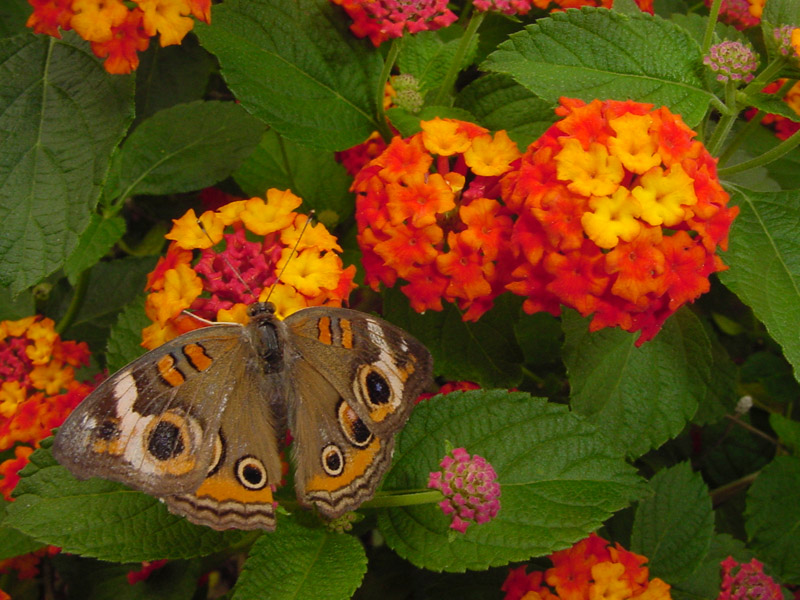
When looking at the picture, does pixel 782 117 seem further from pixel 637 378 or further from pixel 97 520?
pixel 97 520

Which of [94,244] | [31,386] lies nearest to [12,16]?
[94,244]

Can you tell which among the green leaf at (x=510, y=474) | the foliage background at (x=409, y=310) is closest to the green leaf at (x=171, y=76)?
the foliage background at (x=409, y=310)

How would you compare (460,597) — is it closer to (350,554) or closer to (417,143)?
(350,554)

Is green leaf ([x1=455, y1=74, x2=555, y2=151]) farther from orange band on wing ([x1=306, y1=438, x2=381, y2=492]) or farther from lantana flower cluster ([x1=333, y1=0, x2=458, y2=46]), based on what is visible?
orange band on wing ([x1=306, y1=438, x2=381, y2=492])

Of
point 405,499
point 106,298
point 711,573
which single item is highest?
point 405,499

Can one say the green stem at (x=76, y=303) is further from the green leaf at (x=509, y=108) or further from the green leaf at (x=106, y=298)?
the green leaf at (x=509, y=108)

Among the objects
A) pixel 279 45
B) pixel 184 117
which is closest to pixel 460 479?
pixel 279 45

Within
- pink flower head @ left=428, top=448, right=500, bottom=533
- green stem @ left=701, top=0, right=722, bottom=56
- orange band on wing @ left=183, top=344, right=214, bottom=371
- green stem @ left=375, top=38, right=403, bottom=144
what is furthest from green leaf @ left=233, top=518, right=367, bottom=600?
green stem @ left=701, top=0, right=722, bottom=56

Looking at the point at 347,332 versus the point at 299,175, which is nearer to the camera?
the point at 347,332
